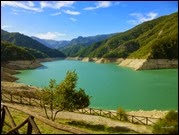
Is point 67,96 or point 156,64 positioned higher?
point 156,64

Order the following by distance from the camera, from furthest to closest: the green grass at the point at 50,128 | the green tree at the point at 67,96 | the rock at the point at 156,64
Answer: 1. the rock at the point at 156,64
2. the green tree at the point at 67,96
3. the green grass at the point at 50,128

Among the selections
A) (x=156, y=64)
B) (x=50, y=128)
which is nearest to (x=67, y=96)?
(x=50, y=128)

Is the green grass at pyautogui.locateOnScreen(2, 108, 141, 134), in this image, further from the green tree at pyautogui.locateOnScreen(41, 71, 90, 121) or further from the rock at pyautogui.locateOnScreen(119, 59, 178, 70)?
the rock at pyautogui.locateOnScreen(119, 59, 178, 70)

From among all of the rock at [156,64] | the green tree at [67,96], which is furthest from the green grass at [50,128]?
the rock at [156,64]

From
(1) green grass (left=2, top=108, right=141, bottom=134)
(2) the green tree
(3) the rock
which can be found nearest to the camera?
(1) green grass (left=2, top=108, right=141, bottom=134)

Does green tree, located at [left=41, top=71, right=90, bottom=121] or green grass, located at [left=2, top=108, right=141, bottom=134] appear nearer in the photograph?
green grass, located at [left=2, top=108, right=141, bottom=134]

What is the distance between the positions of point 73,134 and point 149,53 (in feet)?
487

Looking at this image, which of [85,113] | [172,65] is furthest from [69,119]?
[172,65]

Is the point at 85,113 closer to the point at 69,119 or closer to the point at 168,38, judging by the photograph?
the point at 69,119

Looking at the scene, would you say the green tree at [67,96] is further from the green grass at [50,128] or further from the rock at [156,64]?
the rock at [156,64]

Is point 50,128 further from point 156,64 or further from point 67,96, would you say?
point 156,64

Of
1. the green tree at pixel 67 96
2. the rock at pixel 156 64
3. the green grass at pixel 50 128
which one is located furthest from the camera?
the rock at pixel 156 64

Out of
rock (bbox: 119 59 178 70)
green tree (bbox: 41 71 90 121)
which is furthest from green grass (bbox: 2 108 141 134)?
rock (bbox: 119 59 178 70)

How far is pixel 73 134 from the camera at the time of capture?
336 inches
